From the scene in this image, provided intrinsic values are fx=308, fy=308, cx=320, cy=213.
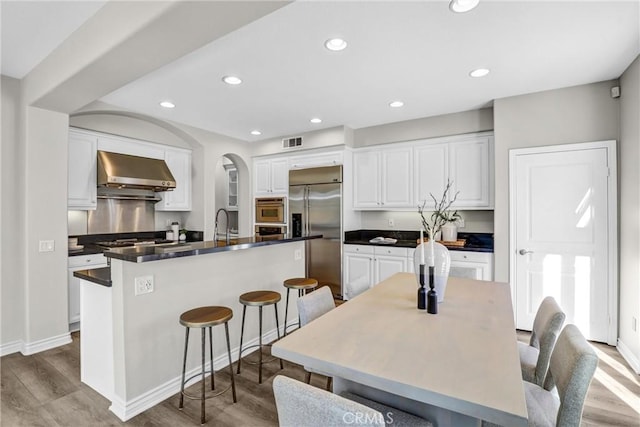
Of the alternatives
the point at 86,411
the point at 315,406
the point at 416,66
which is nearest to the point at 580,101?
the point at 416,66

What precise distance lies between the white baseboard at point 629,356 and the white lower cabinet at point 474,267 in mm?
1195

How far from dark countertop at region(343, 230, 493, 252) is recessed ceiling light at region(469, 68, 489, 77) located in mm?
1929

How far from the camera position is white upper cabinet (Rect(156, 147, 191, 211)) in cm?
481

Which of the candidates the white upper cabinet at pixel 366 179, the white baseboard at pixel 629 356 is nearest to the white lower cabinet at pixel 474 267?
the white baseboard at pixel 629 356

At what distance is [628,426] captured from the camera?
1952 millimetres

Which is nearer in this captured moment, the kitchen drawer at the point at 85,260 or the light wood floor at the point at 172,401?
the light wood floor at the point at 172,401

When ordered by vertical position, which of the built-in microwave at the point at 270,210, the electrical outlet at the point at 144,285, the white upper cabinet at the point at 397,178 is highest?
the white upper cabinet at the point at 397,178

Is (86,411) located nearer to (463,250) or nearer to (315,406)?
(315,406)

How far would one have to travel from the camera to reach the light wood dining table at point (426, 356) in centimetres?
96

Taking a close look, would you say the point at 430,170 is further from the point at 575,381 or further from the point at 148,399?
the point at 148,399

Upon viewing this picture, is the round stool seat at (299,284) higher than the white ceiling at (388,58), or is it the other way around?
the white ceiling at (388,58)

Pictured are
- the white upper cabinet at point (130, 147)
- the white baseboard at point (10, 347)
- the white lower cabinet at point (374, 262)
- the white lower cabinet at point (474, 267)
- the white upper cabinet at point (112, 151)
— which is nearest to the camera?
the white baseboard at point (10, 347)

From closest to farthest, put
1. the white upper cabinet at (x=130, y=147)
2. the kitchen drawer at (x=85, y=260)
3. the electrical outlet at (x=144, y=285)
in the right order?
the electrical outlet at (x=144, y=285) → the kitchen drawer at (x=85, y=260) → the white upper cabinet at (x=130, y=147)

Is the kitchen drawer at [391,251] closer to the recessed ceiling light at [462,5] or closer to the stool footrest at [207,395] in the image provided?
the stool footrest at [207,395]
